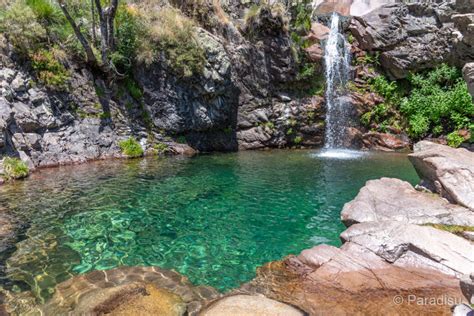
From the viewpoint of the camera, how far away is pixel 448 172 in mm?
7582

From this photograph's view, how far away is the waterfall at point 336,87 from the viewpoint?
2230cm

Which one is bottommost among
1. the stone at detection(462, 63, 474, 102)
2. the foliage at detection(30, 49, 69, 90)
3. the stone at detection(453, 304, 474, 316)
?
the stone at detection(453, 304, 474, 316)

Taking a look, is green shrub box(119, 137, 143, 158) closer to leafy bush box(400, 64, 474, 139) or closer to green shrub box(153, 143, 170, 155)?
green shrub box(153, 143, 170, 155)

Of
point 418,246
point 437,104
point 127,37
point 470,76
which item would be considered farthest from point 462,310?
point 437,104

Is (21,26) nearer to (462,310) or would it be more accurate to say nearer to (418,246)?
(418,246)

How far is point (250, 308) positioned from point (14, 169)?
38.1ft

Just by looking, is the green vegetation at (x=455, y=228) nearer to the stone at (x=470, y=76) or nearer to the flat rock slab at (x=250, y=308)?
the flat rock slab at (x=250, y=308)

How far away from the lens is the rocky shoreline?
464cm

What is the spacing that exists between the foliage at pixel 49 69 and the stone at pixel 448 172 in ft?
50.9

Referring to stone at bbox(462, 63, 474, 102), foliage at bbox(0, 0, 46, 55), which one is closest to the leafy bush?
stone at bbox(462, 63, 474, 102)

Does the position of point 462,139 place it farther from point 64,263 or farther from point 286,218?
point 64,263

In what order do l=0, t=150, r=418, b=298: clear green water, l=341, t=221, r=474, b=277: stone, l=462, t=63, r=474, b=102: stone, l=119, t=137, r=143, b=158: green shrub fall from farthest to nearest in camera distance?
l=119, t=137, r=143, b=158: green shrub, l=462, t=63, r=474, b=102: stone, l=0, t=150, r=418, b=298: clear green water, l=341, t=221, r=474, b=277: stone

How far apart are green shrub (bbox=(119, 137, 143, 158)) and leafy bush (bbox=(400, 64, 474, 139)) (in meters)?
17.4

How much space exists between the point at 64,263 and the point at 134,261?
1289mm
